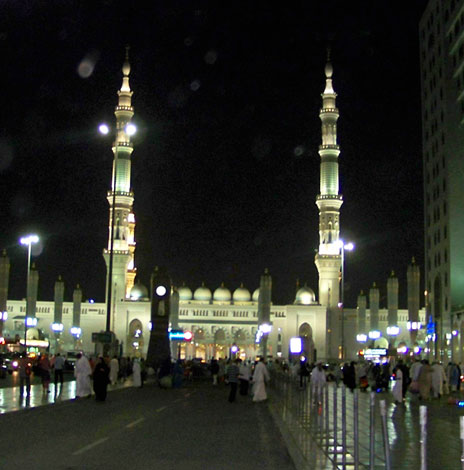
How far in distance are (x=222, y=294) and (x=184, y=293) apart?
4343mm

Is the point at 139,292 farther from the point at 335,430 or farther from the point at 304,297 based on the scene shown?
the point at 335,430

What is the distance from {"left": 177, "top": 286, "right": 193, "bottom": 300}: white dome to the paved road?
69718mm

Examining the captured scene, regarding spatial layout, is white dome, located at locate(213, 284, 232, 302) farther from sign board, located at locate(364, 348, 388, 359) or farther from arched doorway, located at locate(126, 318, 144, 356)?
sign board, located at locate(364, 348, 388, 359)

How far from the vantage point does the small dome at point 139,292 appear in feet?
295

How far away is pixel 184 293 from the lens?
93.3m

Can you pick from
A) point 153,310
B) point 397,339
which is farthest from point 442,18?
point 397,339

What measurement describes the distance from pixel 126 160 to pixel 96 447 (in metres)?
67.3

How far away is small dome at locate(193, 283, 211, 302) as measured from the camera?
305 feet

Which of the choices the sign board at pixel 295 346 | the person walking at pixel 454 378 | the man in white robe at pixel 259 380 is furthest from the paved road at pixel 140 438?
the sign board at pixel 295 346

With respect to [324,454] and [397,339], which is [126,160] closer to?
[397,339]

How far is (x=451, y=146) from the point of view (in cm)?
5744

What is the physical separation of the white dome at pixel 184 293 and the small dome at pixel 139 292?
14.2 feet

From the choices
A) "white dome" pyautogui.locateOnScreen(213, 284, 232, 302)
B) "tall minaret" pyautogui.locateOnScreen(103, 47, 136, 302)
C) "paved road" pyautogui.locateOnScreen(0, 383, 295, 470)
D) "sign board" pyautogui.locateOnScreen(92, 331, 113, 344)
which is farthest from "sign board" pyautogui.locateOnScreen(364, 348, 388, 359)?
"paved road" pyautogui.locateOnScreen(0, 383, 295, 470)

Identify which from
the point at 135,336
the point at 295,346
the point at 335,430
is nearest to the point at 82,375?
the point at 335,430
